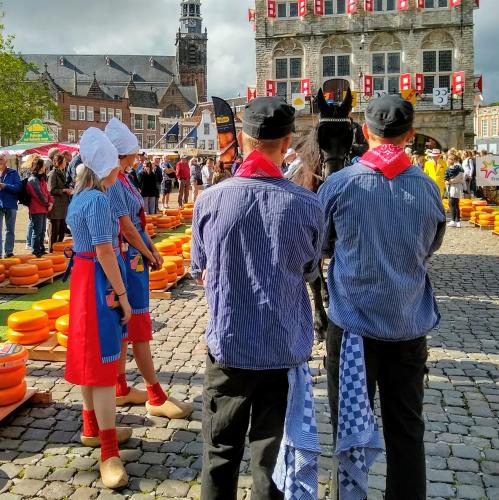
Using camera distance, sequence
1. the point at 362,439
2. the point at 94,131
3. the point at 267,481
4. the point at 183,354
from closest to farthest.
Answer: the point at 267,481 < the point at 362,439 < the point at 94,131 < the point at 183,354

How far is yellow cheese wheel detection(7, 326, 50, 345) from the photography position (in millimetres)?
5844

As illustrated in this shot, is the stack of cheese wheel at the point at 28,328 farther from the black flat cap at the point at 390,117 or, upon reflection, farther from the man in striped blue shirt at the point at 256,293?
the black flat cap at the point at 390,117

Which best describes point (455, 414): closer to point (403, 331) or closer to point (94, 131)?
point (403, 331)

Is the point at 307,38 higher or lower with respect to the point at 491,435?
higher

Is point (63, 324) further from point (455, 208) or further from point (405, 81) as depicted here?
point (405, 81)

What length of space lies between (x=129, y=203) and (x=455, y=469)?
289cm

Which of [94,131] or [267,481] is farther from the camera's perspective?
[94,131]

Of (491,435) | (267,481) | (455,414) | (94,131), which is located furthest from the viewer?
(455,414)

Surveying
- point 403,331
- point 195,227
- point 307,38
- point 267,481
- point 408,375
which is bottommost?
point 267,481

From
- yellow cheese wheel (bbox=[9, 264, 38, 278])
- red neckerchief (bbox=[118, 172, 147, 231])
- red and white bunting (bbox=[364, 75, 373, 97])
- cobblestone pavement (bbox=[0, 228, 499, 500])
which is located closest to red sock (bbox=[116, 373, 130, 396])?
cobblestone pavement (bbox=[0, 228, 499, 500])

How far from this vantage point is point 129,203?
4.18 m

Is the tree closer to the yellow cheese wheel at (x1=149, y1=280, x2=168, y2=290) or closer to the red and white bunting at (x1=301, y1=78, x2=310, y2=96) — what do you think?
the red and white bunting at (x1=301, y1=78, x2=310, y2=96)

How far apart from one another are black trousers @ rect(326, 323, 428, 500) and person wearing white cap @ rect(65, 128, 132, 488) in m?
1.54

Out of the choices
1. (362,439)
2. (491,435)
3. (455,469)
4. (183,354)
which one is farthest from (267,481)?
(183,354)
